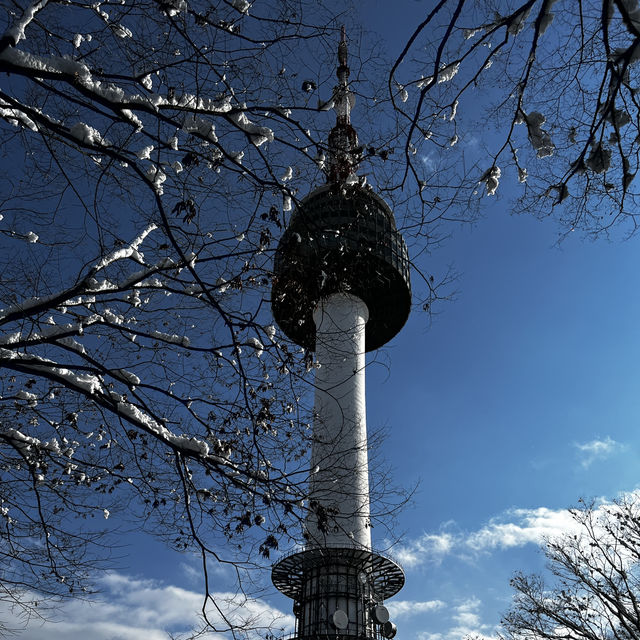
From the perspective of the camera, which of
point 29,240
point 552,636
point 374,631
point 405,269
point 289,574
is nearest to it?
point 29,240

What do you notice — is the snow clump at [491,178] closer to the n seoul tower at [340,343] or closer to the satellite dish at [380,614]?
the n seoul tower at [340,343]

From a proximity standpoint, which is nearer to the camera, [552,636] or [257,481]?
[257,481]

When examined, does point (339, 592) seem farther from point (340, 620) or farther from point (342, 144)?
point (342, 144)

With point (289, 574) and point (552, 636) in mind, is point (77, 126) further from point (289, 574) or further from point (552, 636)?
point (289, 574)

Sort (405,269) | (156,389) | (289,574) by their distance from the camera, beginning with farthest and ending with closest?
(405,269)
(289,574)
(156,389)

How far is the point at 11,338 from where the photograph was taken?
675 cm

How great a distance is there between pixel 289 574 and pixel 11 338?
23.5 metres

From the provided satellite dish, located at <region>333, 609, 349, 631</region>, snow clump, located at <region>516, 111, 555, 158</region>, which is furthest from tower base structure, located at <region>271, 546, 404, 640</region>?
snow clump, located at <region>516, 111, 555, 158</region>

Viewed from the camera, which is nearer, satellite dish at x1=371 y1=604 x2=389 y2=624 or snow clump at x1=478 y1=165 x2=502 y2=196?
snow clump at x1=478 y1=165 x2=502 y2=196

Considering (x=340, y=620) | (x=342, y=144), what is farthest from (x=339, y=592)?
(x=342, y=144)

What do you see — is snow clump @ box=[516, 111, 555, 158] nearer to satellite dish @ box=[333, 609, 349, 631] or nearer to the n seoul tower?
the n seoul tower

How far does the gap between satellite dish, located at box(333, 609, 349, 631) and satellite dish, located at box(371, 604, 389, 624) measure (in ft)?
5.37

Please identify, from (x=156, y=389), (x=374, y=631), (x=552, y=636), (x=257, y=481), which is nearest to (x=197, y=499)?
(x=257, y=481)

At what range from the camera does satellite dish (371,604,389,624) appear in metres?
24.2
